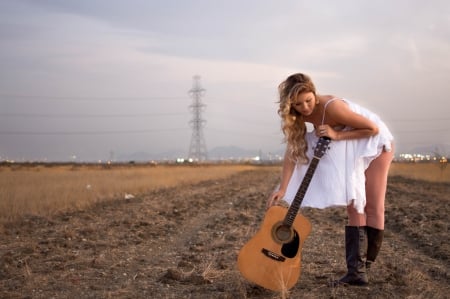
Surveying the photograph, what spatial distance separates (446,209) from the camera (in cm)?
1165

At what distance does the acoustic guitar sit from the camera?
14.4ft

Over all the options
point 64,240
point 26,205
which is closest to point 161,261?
point 64,240

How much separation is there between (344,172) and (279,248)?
88 centimetres

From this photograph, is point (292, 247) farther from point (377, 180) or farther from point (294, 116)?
point (294, 116)

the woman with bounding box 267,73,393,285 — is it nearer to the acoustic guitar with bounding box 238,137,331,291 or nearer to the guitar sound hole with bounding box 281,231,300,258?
the acoustic guitar with bounding box 238,137,331,291

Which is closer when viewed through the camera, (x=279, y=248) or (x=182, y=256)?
(x=279, y=248)

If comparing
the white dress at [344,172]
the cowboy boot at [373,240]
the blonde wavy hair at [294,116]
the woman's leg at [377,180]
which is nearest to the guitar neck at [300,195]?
the white dress at [344,172]

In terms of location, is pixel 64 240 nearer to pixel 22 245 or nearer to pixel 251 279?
pixel 22 245

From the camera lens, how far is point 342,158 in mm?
4500

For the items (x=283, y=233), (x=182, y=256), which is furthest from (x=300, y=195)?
(x=182, y=256)

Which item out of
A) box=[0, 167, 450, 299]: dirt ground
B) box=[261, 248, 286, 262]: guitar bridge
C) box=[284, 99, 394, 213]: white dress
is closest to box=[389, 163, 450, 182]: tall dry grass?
box=[0, 167, 450, 299]: dirt ground

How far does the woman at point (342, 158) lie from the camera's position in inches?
173

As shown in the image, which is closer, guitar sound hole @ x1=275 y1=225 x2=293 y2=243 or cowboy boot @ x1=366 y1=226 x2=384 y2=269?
guitar sound hole @ x1=275 y1=225 x2=293 y2=243

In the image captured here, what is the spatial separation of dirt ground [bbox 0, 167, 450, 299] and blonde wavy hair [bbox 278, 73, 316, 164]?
129cm
